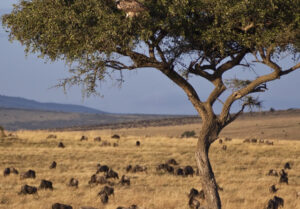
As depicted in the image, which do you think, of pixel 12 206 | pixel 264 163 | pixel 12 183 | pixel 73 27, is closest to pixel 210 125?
pixel 73 27

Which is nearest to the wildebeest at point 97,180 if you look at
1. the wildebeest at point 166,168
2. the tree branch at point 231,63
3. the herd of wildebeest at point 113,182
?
the herd of wildebeest at point 113,182

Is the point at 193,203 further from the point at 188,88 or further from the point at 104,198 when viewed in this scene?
the point at 188,88

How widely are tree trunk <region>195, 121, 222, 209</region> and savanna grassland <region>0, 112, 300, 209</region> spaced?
216cm

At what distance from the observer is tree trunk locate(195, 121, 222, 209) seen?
18.6m

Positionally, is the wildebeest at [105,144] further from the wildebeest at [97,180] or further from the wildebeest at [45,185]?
the wildebeest at [45,185]

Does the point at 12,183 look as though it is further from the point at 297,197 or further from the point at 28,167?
the point at 297,197

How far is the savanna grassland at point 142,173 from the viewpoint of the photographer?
21.5m

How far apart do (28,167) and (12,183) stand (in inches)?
254

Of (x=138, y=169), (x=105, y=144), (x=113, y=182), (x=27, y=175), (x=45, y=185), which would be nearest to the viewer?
(x=45, y=185)

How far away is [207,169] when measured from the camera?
1881 cm

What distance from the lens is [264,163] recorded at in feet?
123

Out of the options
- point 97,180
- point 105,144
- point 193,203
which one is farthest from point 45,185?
point 105,144

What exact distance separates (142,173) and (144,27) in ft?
48.6

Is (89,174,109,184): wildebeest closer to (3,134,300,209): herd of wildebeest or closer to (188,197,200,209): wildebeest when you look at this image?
(3,134,300,209): herd of wildebeest
